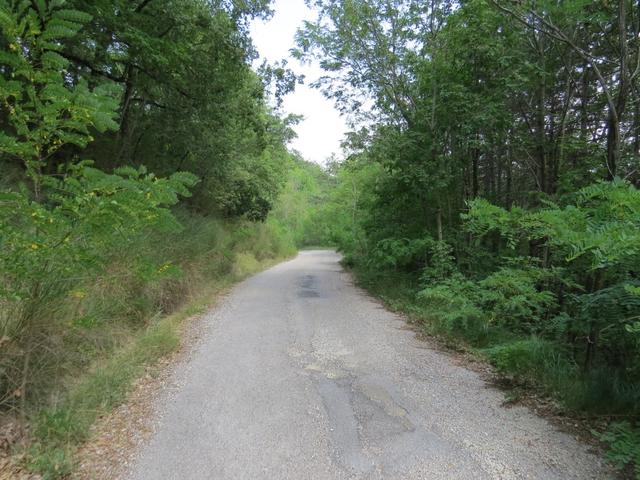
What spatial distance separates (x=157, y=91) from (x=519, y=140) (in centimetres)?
958

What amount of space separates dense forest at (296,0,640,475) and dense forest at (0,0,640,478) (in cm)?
4

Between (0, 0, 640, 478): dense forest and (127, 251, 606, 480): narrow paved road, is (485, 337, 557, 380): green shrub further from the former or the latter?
(127, 251, 606, 480): narrow paved road

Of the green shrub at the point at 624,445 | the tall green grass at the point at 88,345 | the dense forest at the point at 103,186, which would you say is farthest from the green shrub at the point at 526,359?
the dense forest at the point at 103,186

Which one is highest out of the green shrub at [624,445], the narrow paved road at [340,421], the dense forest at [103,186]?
the dense forest at [103,186]

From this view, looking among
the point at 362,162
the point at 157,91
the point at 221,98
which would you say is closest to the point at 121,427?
the point at 221,98

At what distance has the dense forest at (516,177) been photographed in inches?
143

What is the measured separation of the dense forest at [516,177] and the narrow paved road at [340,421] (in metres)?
0.71

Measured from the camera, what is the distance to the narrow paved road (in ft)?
9.41

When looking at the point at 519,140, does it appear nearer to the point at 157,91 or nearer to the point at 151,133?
the point at 157,91

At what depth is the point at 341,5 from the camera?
10586 mm

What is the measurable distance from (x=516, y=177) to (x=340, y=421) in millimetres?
12002

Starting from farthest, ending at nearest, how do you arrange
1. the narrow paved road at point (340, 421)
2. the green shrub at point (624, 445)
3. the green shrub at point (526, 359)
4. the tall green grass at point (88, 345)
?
1. the green shrub at point (526, 359)
2. the tall green grass at point (88, 345)
3. the narrow paved road at point (340, 421)
4. the green shrub at point (624, 445)

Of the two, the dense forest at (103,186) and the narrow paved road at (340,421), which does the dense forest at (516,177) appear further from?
the dense forest at (103,186)

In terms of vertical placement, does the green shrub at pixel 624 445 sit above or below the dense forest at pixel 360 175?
below
